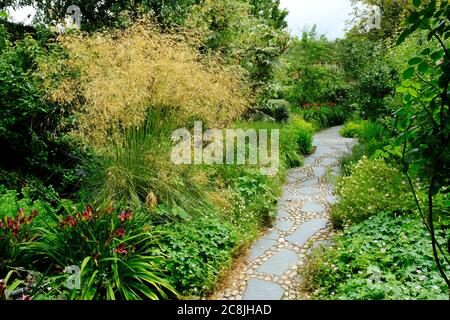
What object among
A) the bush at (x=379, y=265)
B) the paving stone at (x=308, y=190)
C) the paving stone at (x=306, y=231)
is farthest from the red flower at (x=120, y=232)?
the paving stone at (x=308, y=190)

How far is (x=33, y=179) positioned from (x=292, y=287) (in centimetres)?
303

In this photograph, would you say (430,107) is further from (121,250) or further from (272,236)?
(272,236)

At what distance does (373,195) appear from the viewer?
3.48 metres

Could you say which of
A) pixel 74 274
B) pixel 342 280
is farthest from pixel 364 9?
pixel 74 274

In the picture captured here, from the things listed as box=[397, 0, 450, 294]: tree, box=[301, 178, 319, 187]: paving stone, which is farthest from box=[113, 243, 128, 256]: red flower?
box=[301, 178, 319, 187]: paving stone

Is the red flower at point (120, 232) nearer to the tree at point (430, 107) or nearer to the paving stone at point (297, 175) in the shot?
the tree at point (430, 107)

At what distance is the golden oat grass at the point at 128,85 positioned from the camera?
10.2 ft

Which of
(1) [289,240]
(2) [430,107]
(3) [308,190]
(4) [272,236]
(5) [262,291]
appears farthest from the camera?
(3) [308,190]

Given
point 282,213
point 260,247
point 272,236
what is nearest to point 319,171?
point 282,213

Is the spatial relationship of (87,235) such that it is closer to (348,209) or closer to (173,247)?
(173,247)

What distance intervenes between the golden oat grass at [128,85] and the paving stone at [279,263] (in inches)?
68.7

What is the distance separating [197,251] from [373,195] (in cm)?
204

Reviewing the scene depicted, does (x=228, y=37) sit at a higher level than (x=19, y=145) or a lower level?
higher
